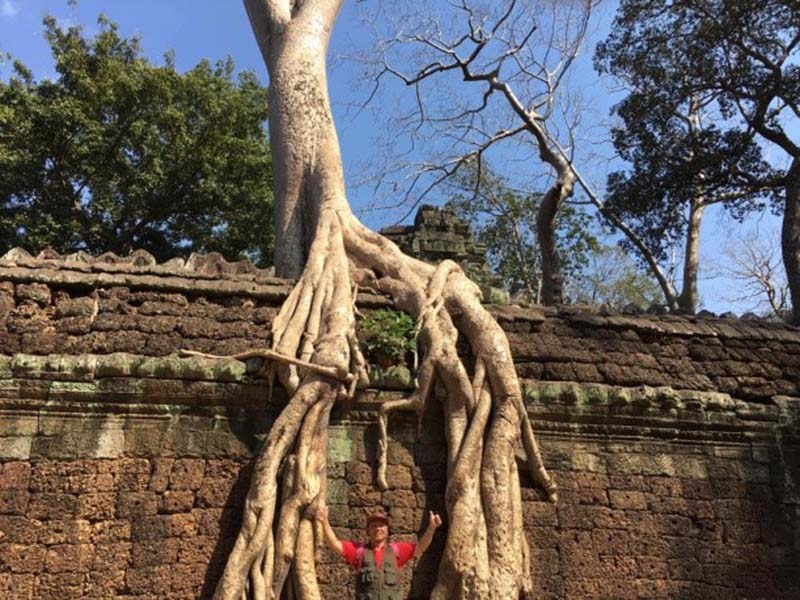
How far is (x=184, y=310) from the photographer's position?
15.5ft

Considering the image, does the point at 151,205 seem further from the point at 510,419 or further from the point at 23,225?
the point at 510,419

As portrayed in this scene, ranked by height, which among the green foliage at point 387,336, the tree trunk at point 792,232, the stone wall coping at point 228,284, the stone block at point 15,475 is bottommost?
the stone block at point 15,475

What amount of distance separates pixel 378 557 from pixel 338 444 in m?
0.81

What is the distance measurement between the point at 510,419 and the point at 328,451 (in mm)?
1051

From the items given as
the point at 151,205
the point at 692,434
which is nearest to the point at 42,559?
the point at 692,434

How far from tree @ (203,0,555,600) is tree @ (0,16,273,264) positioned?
7845 millimetres

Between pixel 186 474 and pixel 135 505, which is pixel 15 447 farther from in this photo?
pixel 186 474

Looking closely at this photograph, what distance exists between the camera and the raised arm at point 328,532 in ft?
12.4

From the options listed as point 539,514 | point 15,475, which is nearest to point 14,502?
point 15,475

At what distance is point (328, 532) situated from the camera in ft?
12.6

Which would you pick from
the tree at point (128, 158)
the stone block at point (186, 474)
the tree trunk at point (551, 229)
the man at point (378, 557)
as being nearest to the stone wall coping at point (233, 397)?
the stone block at point (186, 474)

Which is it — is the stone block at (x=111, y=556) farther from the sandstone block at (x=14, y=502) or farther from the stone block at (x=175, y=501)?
the sandstone block at (x=14, y=502)

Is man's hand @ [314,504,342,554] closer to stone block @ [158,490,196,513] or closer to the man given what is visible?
the man

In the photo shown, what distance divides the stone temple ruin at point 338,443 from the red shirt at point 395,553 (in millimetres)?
372
